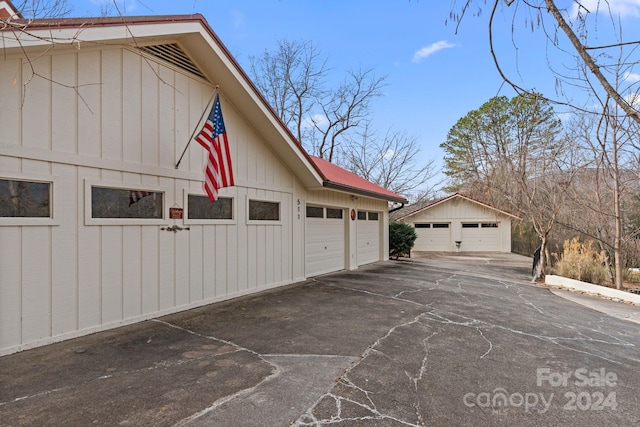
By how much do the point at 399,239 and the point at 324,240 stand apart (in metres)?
6.27

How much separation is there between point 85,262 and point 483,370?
17.0 ft

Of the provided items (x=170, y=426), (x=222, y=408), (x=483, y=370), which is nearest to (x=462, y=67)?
(x=483, y=370)

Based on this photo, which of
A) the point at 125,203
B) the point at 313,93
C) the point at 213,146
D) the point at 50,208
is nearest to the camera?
the point at 50,208

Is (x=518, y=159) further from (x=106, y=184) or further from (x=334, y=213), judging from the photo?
(x=106, y=184)

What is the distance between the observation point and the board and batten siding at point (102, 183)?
3957 mm

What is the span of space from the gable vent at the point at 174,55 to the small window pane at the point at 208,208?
7.69ft

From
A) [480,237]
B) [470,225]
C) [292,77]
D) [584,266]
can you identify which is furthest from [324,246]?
[292,77]

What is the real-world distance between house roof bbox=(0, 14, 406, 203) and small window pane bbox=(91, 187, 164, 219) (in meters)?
1.91

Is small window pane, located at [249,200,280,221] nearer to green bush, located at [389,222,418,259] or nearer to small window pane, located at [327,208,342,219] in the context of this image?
small window pane, located at [327,208,342,219]

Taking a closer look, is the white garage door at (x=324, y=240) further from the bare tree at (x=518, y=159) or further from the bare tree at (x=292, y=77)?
the bare tree at (x=292, y=77)

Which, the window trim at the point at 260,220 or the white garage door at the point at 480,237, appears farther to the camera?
the white garage door at the point at 480,237

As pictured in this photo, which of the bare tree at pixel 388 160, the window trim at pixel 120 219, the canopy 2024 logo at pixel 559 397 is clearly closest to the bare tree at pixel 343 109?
the bare tree at pixel 388 160

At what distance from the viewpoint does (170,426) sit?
8.19ft

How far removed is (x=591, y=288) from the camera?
906cm
